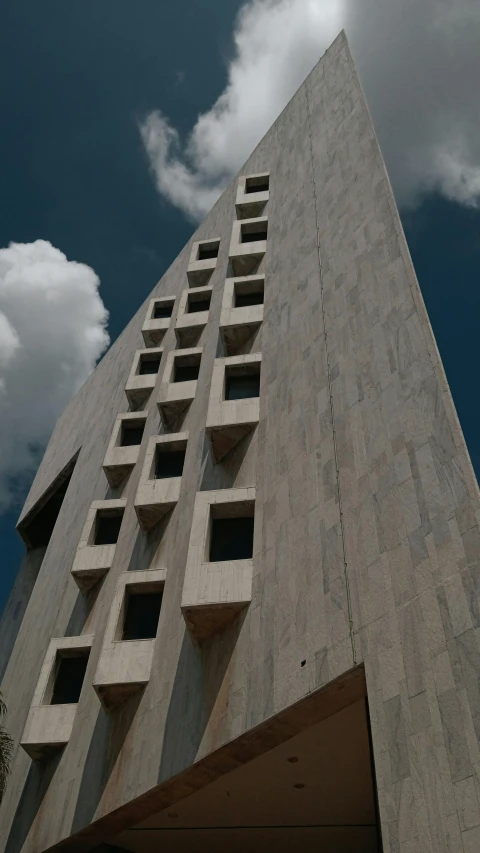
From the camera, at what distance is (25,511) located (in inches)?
1943

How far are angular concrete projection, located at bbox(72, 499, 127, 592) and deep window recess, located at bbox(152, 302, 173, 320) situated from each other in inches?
585

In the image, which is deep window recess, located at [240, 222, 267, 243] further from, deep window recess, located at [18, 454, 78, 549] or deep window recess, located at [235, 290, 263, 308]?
deep window recess, located at [18, 454, 78, 549]

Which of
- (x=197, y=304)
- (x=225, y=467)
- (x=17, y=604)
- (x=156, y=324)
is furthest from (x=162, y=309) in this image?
(x=17, y=604)

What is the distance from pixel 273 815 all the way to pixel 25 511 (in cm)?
3421

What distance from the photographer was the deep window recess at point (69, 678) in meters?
22.4

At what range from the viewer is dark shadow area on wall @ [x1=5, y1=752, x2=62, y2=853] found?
68.2ft

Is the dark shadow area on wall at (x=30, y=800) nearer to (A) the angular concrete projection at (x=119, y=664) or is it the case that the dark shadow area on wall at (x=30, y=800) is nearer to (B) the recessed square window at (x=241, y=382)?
(A) the angular concrete projection at (x=119, y=664)

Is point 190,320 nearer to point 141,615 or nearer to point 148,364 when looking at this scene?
point 148,364

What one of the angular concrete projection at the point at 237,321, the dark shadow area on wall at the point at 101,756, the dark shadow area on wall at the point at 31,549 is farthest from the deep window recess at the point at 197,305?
the dark shadow area on wall at the point at 101,756

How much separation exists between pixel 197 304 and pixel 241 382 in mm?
10362

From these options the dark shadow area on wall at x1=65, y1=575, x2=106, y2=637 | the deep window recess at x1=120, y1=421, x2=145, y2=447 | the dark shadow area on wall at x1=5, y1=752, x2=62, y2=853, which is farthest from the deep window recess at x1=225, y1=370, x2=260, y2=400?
the dark shadow area on wall at x1=5, y1=752, x2=62, y2=853

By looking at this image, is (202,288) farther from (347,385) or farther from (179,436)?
(347,385)

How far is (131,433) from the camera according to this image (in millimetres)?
30766

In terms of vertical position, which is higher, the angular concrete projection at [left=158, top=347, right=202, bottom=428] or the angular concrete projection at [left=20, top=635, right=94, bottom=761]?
the angular concrete projection at [left=158, top=347, right=202, bottom=428]
